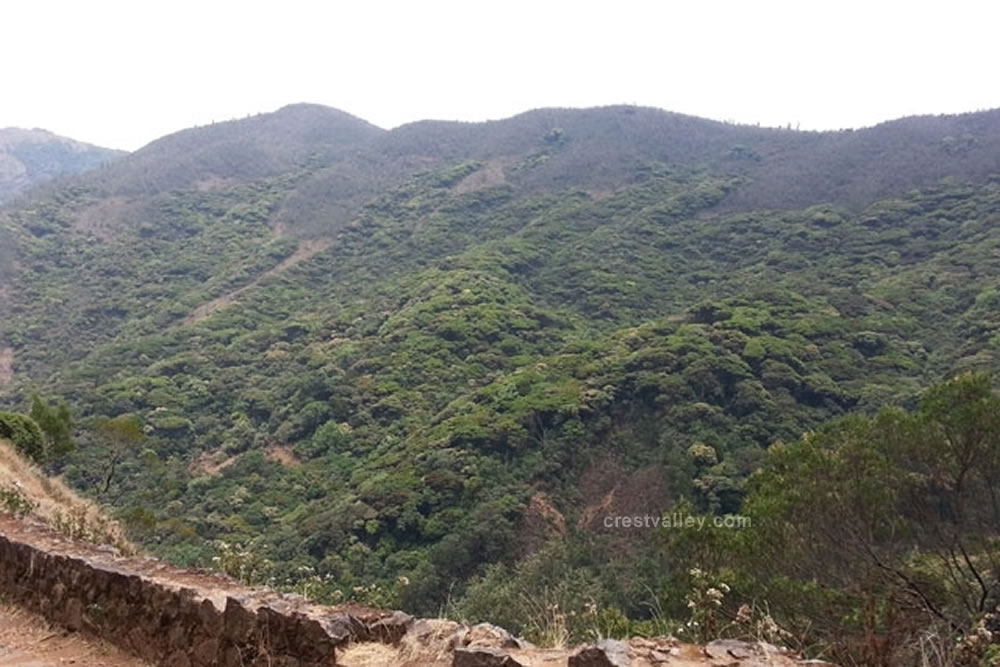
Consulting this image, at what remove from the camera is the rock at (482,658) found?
342 centimetres

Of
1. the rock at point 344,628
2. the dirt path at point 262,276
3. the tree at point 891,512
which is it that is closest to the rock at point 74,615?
the rock at point 344,628

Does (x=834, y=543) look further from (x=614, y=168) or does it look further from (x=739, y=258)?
(x=614, y=168)

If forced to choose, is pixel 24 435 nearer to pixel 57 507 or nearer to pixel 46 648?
pixel 57 507

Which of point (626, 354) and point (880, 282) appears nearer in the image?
point (626, 354)

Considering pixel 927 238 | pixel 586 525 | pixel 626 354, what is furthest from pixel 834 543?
pixel 927 238

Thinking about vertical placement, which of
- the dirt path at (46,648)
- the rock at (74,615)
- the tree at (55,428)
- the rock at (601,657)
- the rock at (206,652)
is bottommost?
the tree at (55,428)

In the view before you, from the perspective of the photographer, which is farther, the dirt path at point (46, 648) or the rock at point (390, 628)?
the dirt path at point (46, 648)

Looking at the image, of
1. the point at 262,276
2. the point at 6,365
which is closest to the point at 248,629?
the point at 6,365

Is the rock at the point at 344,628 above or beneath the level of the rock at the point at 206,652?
above

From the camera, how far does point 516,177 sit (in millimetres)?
80688

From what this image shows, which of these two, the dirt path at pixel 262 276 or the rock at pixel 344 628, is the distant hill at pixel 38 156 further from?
the rock at pixel 344 628

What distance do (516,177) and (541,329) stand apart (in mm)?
42591

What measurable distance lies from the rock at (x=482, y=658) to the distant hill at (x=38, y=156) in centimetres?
17289

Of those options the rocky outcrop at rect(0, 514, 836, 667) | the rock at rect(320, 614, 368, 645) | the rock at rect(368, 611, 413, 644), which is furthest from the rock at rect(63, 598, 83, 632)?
the rock at rect(368, 611, 413, 644)
